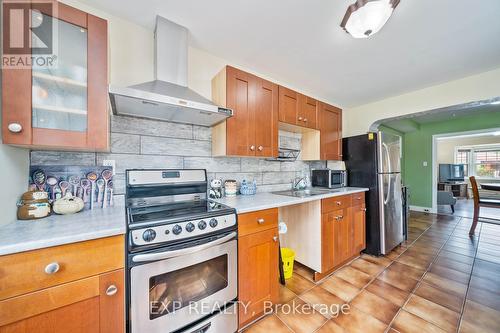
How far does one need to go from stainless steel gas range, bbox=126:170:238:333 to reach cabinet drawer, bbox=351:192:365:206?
180 cm

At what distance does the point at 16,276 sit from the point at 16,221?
482 millimetres

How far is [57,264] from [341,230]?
2.38 metres

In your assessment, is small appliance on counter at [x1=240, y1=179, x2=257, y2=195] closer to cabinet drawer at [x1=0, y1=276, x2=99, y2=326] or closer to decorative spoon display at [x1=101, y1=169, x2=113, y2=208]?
decorative spoon display at [x1=101, y1=169, x2=113, y2=208]

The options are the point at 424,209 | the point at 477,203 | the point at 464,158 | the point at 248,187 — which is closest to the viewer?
the point at 248,187

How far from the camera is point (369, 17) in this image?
3.51ft

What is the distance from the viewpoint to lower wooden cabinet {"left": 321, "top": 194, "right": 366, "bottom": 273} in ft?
6.51

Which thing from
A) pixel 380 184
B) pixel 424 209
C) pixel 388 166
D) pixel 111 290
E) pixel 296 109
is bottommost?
pixel 424 209

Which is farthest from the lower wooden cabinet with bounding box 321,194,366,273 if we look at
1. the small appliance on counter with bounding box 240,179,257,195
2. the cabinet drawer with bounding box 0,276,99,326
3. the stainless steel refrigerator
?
the cabinet drawer with bounding box 0,276,99,326

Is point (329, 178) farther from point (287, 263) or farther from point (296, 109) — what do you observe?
point (287, 263)

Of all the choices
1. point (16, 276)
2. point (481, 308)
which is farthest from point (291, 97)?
point (481, 308)

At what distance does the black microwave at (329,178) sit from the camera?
2.55m

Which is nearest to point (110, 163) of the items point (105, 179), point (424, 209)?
point (105, 179)

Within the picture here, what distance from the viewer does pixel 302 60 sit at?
2002mm

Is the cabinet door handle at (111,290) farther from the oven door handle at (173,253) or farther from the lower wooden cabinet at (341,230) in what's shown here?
the lower wooden cabinet at (341,230)
